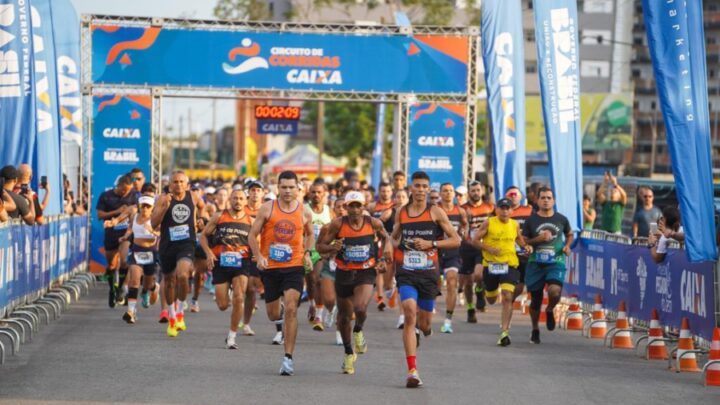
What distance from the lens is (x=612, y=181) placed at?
25219mm

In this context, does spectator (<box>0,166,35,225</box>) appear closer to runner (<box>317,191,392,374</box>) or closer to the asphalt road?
the asphalt road

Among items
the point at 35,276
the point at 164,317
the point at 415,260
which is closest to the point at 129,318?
the point at 164,317

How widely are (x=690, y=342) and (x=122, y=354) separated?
5.97 m

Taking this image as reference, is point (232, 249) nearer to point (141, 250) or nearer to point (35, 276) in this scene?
point (141, 250)

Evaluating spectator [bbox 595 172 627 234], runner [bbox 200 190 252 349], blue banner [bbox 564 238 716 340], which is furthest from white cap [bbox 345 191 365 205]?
spectator [bbox 595 172 627 234]

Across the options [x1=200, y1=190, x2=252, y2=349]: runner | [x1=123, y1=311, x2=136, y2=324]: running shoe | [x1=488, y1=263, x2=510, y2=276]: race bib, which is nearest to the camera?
[x1=200, y1=190, x2=252, y2=349]: runner

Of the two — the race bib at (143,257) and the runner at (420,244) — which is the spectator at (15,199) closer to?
the race bib at (143,257)

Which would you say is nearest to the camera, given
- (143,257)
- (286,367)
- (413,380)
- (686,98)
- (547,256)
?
(413,380)

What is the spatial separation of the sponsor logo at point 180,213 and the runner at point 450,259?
3551 mm

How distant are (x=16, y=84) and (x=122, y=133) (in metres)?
10.6

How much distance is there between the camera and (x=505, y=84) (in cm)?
2478

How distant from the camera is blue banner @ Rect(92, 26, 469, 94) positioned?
30.3 meters

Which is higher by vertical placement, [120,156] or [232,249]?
[120,156]

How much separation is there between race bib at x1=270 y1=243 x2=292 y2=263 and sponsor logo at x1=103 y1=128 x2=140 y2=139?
56.1 feet
